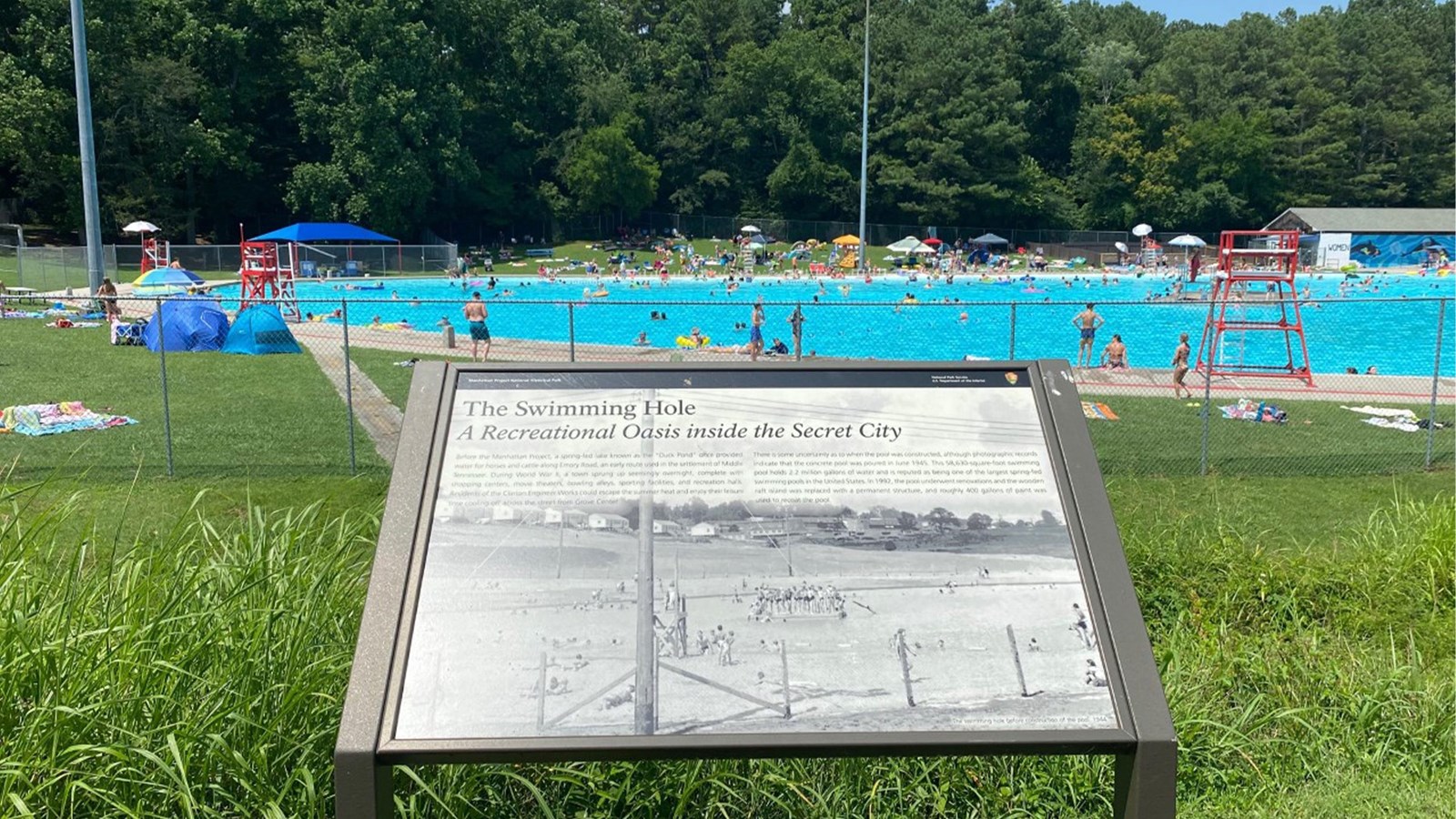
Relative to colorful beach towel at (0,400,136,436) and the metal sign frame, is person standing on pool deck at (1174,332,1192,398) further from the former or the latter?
the metal sign frame

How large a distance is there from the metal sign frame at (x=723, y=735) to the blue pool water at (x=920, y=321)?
17.9m

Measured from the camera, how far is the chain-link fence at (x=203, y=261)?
33.4 metres

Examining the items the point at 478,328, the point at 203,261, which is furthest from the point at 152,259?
the point at 478,328

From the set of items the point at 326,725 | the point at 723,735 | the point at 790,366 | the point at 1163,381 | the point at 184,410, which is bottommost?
the point at 1163,381

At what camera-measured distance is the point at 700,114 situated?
72125 millimetres

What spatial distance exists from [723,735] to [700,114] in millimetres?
71851

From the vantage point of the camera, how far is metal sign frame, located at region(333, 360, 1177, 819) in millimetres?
2760

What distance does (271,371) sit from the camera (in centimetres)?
1750

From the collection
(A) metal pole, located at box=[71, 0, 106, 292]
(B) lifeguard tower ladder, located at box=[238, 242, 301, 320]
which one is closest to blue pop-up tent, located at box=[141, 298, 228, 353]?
(B) lifeguard tower ladder, located at box=[238, 242, 301, 320]

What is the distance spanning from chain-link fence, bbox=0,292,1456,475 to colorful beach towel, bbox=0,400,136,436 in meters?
0.45

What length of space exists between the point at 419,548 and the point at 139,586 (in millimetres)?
1627

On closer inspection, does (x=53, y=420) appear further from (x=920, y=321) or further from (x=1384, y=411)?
(x=920, y=321)

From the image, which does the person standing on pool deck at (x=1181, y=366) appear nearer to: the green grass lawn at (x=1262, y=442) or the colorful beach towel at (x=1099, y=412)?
the green grass lawn at (x=1262, y=442)

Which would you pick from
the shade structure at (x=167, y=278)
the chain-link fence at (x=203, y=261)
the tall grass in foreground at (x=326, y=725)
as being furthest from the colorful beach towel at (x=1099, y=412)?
the chain-link fence at (x=203, y=261)
